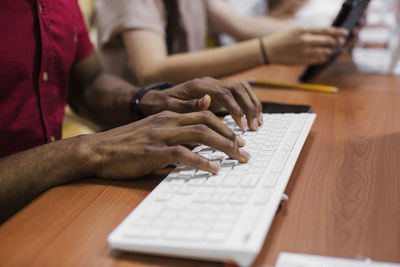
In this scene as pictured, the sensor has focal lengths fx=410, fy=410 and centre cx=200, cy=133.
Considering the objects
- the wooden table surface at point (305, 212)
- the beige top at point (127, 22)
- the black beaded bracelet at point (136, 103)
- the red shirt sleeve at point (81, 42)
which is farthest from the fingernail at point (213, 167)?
the beige top at point (127, 22)

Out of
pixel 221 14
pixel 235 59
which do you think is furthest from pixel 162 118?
pixel 221 14

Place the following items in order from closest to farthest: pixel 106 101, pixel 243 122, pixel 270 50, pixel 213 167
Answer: pixel 213 167, pixel 243 122, pixel 106 101, pixel 270 50

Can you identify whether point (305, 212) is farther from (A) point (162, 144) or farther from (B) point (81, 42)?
(B) point (81, 42)

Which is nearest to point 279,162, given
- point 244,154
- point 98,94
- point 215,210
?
point 244,154

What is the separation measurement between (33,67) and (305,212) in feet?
2.25

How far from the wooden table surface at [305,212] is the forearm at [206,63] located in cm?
48

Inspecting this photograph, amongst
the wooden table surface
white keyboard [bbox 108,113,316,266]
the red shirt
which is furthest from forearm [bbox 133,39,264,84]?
white keyboard [bbox 108,113,316,266]

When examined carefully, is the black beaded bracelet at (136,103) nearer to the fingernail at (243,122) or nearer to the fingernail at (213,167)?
the fingernail at (243,122)

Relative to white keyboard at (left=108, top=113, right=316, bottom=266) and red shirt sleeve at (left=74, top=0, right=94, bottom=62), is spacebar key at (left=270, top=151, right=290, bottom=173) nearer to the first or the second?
white keyboard at (left=108, top=113, right=316, bottom=266)

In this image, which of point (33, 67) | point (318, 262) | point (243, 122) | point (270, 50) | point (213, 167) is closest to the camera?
point (318, 262)

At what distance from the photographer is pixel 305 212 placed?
546 millimetres

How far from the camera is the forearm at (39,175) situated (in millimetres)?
660

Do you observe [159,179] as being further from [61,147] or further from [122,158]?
[61,147]

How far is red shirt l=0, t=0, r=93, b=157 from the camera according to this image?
86cm
